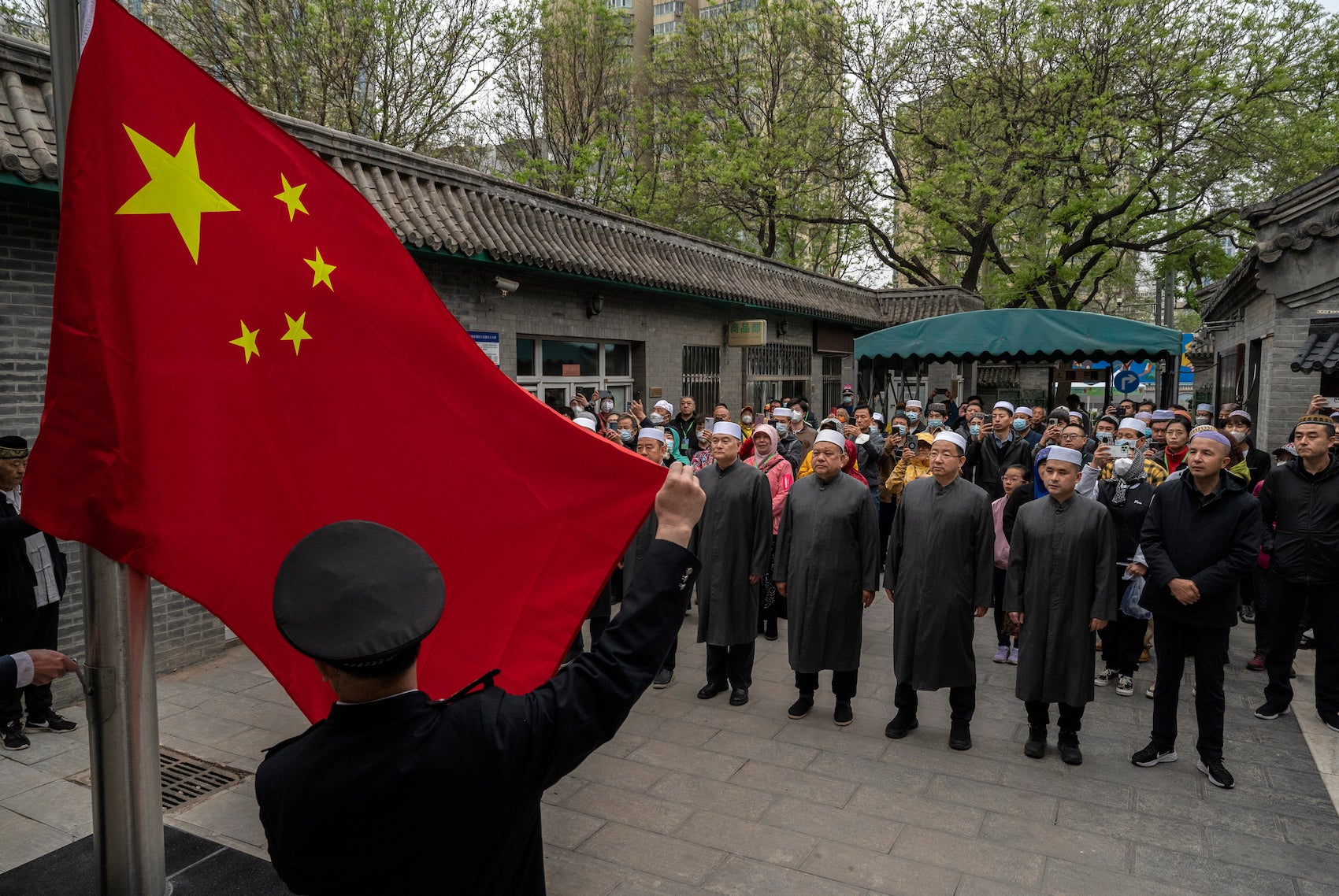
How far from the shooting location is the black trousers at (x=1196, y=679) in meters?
4.95

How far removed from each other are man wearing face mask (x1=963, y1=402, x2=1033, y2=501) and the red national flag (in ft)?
25.4

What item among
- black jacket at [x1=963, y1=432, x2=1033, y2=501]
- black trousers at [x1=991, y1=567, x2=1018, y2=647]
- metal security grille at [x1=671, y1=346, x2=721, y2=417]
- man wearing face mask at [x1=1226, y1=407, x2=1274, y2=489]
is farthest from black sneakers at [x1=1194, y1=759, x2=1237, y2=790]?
metal security grille at [x1=671, y1=346, x2=721, y2=417]

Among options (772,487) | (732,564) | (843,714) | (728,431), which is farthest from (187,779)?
(772,487)

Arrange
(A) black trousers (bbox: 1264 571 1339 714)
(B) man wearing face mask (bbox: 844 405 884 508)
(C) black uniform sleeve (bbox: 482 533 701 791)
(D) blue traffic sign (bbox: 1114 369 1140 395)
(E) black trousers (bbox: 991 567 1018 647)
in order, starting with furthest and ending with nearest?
(D) blue traffic sign (bbox: 1114 369 1140 395), (B) man wearing face mask (bbox: 844 405 884 508), (E) black trousers (bbox: 991 567 1018 647), (A) black trousers (bbox: 1264 571 1339 714), (C) black uniform sleeve (bbox: 482 533 701 791)

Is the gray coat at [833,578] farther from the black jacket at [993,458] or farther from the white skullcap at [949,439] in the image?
the black jacket at [993,458]

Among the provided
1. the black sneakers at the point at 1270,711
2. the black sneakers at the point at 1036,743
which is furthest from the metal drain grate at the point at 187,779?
the black sneakers at the point at 1270,711

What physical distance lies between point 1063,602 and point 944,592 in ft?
2.26

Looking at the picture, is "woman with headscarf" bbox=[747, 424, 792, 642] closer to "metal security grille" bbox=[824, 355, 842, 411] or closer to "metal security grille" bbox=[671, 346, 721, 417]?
"metal security grille" bbox=[671, 346, 721, 417]

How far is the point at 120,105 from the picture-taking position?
274 centimetres

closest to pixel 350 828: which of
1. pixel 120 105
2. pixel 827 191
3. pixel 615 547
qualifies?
pixel 615 547

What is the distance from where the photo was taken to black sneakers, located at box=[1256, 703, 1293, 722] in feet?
19.4

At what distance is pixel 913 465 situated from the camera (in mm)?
8758

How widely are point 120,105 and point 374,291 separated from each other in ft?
3.02

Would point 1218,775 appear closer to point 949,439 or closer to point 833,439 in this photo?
point 949,439
